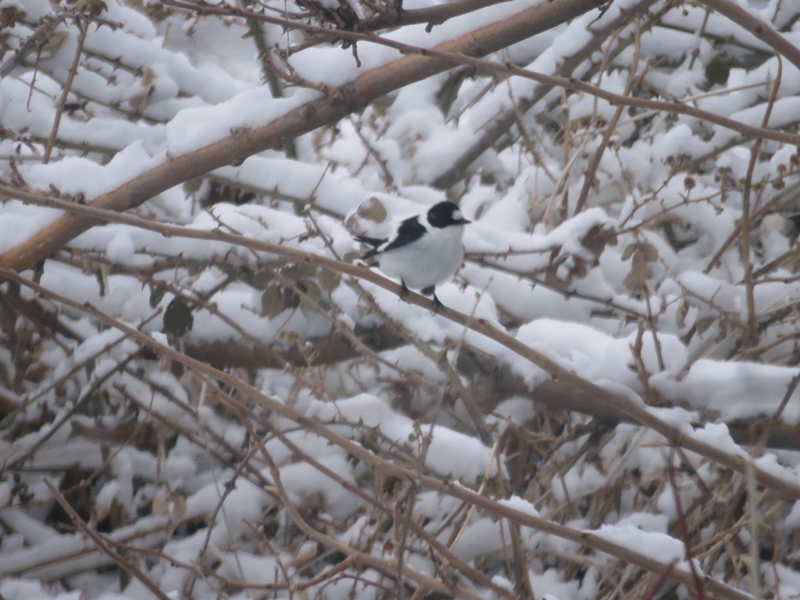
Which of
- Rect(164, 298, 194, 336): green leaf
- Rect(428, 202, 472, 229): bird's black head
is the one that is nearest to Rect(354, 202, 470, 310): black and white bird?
Rect(428, 202, 472, 229): bird's black head

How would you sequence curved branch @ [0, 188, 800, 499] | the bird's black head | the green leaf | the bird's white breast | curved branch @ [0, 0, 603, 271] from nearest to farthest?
curved branch @ [0, 188, 800, 499] → curved branch @ [0, 0, 603, 271] → the green leaf → the bird's white breast → the bird's black head

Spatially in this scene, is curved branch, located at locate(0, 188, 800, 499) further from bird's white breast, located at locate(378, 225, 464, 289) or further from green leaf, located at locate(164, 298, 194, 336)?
bird's white breast, located at locate(378, 225, 464, 289)

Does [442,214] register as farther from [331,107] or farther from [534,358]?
[534,358]

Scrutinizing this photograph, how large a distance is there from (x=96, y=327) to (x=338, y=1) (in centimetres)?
242

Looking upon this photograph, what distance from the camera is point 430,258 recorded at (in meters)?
3.25

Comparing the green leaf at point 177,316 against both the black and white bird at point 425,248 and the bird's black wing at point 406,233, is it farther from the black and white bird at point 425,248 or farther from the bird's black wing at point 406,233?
the bird's black wing at point 406,233

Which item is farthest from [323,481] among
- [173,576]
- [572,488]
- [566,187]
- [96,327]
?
[566,187]

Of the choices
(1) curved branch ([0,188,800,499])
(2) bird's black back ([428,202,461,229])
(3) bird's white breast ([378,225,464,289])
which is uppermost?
(1) curved branch ([0,188,800,499])

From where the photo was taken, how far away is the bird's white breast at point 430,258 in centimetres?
320

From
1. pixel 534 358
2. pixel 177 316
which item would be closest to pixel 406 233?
pixel 177 316

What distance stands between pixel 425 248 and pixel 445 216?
0.64 ft

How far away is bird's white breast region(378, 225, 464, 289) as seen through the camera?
10.5ft

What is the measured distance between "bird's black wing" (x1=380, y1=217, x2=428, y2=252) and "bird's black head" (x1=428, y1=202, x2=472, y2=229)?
0.06 m

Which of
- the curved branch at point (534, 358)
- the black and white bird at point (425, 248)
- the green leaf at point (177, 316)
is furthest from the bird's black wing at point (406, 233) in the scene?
the curved branch at point (534, 358)
